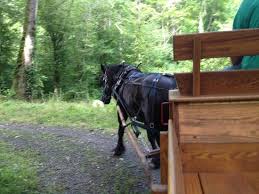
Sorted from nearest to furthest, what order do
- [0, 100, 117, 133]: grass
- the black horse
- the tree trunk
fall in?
the black horse < [0, 100, 117, 133]: grass < the tree trunk

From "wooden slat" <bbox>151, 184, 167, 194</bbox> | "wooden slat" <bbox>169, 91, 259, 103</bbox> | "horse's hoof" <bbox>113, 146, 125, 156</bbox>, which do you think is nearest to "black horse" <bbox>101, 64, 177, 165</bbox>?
"horse's hoof" <bbox>113, 146, 125, 156</bbox>

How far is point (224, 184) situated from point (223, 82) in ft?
1.93

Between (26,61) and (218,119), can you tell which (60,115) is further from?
(218,119)

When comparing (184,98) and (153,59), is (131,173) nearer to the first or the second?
(184,98)

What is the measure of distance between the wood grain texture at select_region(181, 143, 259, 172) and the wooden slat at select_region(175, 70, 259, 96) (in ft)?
1.04

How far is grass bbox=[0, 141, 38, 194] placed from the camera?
5.78 meters

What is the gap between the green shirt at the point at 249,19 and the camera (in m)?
3.16

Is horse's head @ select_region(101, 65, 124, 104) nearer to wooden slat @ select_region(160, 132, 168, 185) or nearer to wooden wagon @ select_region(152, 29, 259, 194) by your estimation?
wooden slat @ select_region(160, 132, 168, 185)

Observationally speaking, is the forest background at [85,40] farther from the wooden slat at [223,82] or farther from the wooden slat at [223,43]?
the wooden slat at [223,43]

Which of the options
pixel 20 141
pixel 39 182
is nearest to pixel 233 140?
pixel 39 182

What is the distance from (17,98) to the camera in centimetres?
1536

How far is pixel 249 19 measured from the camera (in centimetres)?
323

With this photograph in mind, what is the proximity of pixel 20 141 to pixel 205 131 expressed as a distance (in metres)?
6.58

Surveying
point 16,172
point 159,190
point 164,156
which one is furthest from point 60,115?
point 159,190
